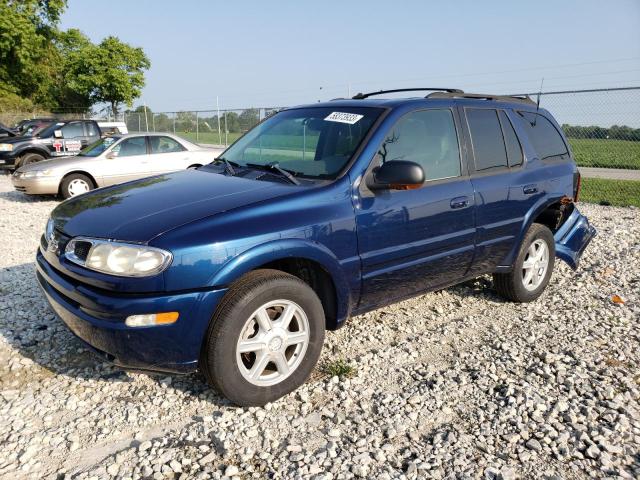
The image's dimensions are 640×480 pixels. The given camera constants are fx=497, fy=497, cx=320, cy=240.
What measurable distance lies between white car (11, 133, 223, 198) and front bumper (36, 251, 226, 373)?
7.66 m

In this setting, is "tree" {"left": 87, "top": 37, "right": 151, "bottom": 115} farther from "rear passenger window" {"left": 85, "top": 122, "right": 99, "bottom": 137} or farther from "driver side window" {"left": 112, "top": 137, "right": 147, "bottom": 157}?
"driver side window" {"left": 112, "top": 137, "right": 147, "bottom": 157}

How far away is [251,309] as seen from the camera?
8.82 feet

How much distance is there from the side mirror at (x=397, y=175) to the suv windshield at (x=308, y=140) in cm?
25

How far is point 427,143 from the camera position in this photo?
11.9 ft

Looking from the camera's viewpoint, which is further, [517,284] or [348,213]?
[517,284]

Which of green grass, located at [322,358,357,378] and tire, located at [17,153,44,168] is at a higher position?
tire, located at [17,153,44,168]

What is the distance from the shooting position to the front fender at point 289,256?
8.57 ft

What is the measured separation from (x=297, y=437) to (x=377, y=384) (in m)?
0.74

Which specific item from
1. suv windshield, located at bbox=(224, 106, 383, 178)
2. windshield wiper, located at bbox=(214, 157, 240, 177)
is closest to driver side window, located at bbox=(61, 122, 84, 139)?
suv windshield, located at bbox=(224, 106, 383, 178)

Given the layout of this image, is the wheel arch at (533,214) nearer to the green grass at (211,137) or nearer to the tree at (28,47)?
the green grass at (211,137)

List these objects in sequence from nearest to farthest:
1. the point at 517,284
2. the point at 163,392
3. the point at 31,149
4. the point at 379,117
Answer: the point at 163,392 < the point at 379,117 < the point at 517,284 < the point at 31,149

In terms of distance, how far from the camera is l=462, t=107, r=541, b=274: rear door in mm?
3879

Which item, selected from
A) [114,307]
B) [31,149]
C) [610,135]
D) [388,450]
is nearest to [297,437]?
[388,450]

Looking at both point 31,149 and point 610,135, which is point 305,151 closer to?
point 610,135
